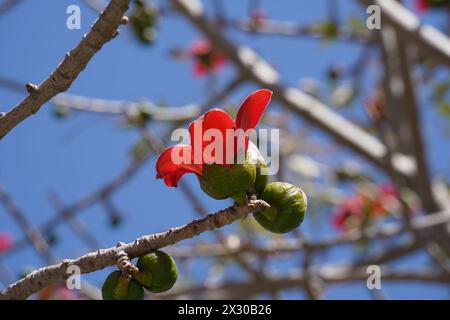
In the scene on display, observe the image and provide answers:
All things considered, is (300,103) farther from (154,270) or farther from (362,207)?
(154,270)

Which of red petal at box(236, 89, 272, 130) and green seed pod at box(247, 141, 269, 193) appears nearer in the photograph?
red petal at box(236, 89, 272, 130)

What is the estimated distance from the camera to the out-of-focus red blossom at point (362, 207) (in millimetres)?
5176

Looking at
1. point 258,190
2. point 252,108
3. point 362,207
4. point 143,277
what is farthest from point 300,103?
point 143,277

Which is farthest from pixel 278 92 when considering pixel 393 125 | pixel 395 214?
pixel 395 214

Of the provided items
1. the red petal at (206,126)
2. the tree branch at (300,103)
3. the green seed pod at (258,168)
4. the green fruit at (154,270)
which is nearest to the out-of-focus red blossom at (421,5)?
the tree branch at (300,103)

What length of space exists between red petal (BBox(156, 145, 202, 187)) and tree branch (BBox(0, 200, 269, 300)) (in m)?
0.10

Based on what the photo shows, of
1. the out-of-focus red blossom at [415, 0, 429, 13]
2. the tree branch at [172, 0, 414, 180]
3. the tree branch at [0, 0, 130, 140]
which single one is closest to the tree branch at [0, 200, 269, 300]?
the tree branch at [0, 0, 130, 140]

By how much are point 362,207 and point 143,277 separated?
4.14 metres

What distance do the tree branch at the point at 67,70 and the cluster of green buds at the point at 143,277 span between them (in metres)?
0.36

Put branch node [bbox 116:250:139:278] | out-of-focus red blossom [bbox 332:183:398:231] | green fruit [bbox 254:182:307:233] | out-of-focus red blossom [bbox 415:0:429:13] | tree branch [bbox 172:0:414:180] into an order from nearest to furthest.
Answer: branch node [bbox 116:250:139:278], green fruit [bbox 254:182:307:233], tree branch [bbox 172:0:414:180], out-of-focus red blossom [bbox 415:0:429:13], out-of-focus red blossom [bbox 332:183:398:231]

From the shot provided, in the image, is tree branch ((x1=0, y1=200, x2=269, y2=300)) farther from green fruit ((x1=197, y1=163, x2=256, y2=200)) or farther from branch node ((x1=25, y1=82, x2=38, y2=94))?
branch node ((x1=25, y1=82, x2=38, y2=94))

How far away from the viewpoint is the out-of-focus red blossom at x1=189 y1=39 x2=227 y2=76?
580cm

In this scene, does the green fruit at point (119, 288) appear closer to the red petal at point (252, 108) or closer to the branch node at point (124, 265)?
the branch node at point (124, 265)
